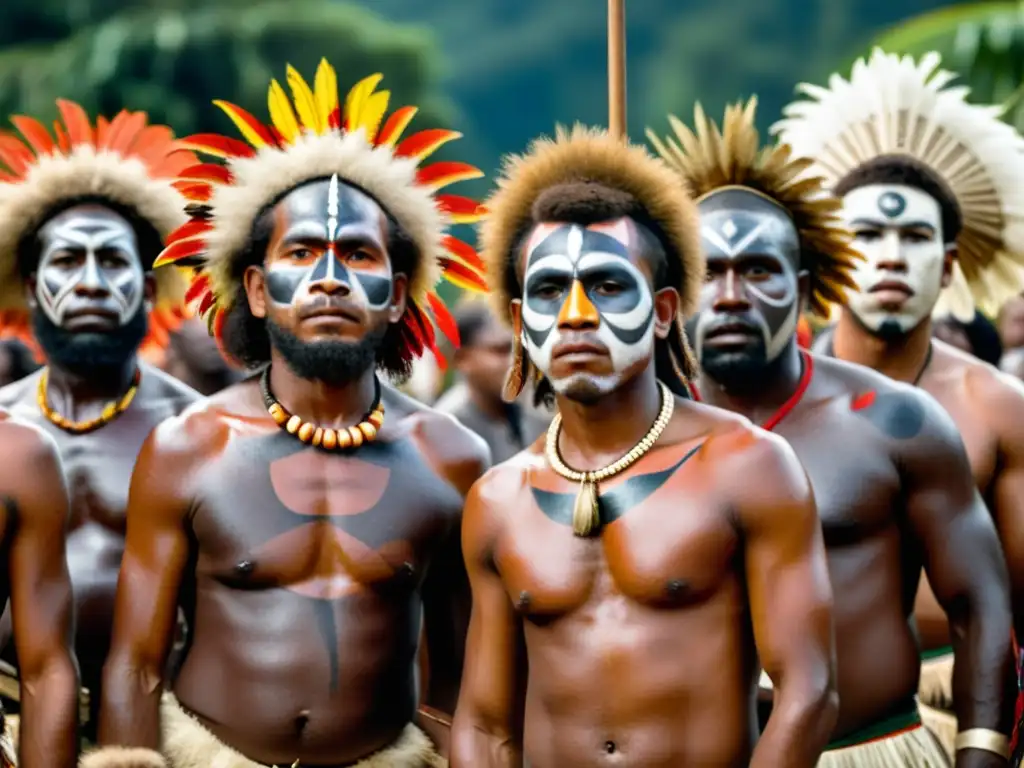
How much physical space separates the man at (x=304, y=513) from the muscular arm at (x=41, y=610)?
8.9 inches

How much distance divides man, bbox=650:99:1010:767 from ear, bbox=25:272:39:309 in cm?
228

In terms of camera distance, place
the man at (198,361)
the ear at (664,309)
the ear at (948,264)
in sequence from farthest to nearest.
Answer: the man at (198,361) → the ear at (948,264) → the ear at (664,309)

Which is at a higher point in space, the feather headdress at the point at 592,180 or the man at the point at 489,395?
the feather headdress at the point at 592,180

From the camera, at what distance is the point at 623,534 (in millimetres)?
4938

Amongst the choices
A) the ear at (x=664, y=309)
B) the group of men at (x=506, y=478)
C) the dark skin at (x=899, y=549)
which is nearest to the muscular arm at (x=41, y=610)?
the group of men at (x=506, y=478)

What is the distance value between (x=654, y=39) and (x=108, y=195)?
15.0 m

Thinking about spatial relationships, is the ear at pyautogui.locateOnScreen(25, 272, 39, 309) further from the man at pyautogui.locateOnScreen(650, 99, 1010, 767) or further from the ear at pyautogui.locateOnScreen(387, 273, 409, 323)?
the man at pyautogui.locateOnScreen(650, 99, 1010, 767)

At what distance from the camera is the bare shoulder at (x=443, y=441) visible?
584 centimetres

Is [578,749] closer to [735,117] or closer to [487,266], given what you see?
[487,266]

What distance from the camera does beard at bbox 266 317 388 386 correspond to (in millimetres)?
5695

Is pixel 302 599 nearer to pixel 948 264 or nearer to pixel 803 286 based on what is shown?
pixel 803 286

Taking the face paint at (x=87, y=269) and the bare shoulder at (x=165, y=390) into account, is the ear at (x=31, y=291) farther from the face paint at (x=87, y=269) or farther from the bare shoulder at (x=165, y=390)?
the bare shoulder at (x=165, y=390)

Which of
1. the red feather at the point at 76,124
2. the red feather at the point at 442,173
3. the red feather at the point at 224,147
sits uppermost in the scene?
the red feather at the point at 76,124

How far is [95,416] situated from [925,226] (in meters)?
2.88
